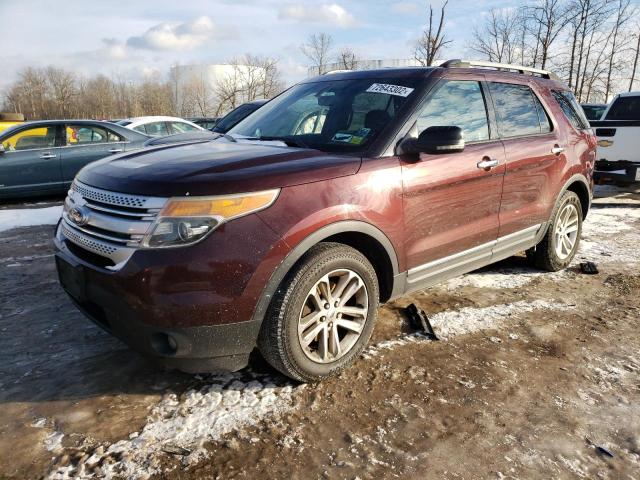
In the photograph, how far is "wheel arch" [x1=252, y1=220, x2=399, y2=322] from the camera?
247 centimetres

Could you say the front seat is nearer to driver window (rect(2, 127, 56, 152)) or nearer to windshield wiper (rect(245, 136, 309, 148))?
windshield wiper (rect(245, 136, 309, 148))

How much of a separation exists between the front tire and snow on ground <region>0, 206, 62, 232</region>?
5.46 metres

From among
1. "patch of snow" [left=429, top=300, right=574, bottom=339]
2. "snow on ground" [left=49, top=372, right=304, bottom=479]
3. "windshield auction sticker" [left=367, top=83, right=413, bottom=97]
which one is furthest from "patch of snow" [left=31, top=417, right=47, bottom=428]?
"windshield auction sticker" [left=367, top=83, right=413, bottom=97]

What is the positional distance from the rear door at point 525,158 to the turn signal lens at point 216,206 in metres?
2.18

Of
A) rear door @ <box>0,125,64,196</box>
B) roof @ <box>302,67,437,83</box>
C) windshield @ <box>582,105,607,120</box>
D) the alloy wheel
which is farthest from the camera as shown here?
windshield @ <box>582,105,607,120</box>

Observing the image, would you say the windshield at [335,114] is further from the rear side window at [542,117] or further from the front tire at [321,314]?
the rear side window at [542,117]

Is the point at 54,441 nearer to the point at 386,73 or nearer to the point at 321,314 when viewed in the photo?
the point at 321,314

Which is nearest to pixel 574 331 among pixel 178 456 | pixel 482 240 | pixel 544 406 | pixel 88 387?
pixel 482 240

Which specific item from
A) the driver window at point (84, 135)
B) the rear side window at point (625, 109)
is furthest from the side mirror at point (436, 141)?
the rear side window at point (625, 109)

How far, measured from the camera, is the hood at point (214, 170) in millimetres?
2385

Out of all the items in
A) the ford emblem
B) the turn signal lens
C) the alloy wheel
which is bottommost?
the alloy wheel

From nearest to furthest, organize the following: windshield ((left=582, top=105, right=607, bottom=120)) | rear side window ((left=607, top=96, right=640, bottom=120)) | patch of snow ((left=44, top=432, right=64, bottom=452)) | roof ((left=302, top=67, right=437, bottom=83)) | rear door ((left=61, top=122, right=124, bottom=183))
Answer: patch of snow ((left=44, top=432, right=64, bottom=452)), roof ((left=302, top=67, right=437, bottom=83)), rear door ((left=61, top=122, right=124, bottom=183)), rear side window ((left=607, top=96, right=640, bottom=120)), windshield ((left=582, top=105, right=607, bottom=120))

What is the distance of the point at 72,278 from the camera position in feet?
→ 8.84

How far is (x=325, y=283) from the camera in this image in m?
2.73
